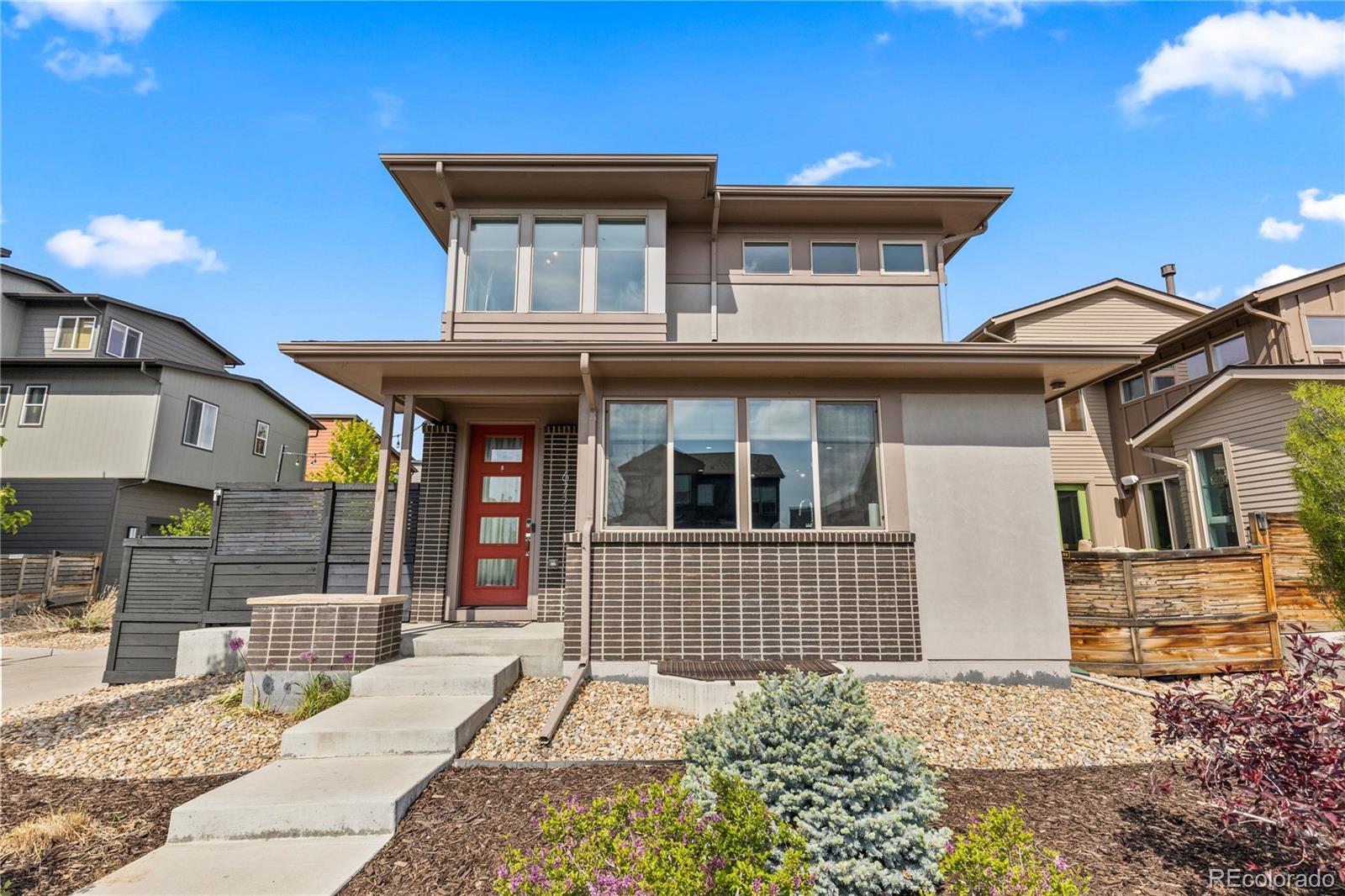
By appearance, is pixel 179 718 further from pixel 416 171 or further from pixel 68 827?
pixel 416 171

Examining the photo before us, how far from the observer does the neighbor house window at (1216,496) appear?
10344 mm

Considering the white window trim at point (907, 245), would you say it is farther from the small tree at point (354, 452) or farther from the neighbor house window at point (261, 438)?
the neighbor house window at point (261, 438)

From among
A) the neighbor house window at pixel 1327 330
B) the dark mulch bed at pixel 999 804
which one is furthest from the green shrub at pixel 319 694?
the neighbor house window at pixel 1327 330

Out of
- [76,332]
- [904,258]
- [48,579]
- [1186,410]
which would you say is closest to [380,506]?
[904,258]

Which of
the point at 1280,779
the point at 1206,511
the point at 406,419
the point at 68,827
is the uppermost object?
the point at 406,419

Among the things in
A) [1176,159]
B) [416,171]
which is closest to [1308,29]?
[1176,159]

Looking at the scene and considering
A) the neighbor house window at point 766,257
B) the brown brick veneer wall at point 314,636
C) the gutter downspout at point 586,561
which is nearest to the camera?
the brown brick veneer wall at point 314,636

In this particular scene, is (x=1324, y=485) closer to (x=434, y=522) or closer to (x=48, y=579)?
(x=434, y=522)

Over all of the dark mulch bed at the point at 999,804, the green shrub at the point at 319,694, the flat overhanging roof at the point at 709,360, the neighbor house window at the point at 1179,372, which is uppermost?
the neighbor house window at the point at 1179,372

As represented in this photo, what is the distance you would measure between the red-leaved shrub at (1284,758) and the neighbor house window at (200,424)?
2085 centimetres

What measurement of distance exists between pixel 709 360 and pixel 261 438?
19070 mm

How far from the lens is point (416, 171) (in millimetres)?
7469

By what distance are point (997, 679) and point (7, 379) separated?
2341 cm

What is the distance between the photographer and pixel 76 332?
17.4 m
